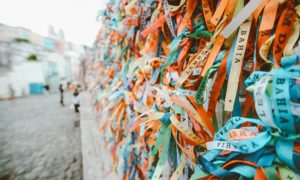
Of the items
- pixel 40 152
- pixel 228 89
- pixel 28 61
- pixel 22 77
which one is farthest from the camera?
pixel 28 61

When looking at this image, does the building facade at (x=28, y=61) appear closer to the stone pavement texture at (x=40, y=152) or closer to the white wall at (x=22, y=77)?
the white wall at (x=22, y=77)

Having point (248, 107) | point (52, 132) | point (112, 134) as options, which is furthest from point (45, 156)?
point (248, 107)

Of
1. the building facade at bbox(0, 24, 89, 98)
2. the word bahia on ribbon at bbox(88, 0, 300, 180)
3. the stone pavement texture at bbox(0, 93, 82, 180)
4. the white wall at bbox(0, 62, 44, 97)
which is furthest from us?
the building facade at bbox(0, 24, 89, 98)

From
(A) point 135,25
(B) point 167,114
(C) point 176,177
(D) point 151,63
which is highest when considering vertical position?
(A) point 135,25

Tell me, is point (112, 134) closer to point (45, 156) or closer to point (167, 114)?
point (167, 114)

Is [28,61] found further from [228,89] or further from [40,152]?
[228,89]

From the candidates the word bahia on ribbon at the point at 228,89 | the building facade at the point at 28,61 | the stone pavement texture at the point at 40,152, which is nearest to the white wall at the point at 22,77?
the building facade at the point at 28,61

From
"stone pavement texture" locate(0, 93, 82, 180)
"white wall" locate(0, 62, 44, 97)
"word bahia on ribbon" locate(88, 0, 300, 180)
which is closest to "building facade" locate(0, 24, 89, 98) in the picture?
"white wall" locate(0, 62, 44, 97)

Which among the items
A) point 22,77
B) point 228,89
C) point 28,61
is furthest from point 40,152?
point 28,61

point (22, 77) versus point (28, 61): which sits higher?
point (28, 61)

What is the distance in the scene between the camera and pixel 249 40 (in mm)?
383

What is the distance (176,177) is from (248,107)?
274 mm

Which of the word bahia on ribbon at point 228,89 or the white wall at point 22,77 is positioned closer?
the word bahia on ribbon at point 228,89

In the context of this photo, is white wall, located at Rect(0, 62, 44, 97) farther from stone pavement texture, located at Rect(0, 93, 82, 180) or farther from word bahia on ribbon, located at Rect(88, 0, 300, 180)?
word bahia on ribbon, located at Rect(88, 0, 300, 180)
